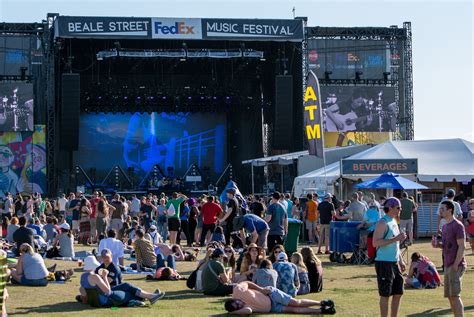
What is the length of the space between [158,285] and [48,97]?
2430cm

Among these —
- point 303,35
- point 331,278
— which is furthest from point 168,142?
point 331,278

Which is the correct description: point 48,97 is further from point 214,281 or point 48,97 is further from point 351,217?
point 214,281

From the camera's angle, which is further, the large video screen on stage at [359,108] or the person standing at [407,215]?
the large video screen on stage at [359,108]

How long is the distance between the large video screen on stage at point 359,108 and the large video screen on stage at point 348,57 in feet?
2.44

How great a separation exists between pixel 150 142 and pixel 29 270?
28.5 m

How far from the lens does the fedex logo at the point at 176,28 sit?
3525 centimetres

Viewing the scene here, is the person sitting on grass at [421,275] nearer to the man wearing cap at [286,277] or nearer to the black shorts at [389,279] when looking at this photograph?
the man wearing cap at [286,277]

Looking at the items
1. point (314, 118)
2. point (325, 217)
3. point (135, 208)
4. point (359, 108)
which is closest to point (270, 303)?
point (325, 217)

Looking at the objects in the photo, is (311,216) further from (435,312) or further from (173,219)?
(435,312)

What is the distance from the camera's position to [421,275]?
12.9 m

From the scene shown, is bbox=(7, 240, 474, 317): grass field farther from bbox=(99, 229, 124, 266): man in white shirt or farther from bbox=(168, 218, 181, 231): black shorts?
bbox=(168, 218, 181, 231): black shorts

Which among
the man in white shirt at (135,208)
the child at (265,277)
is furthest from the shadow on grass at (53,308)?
the man in white shirt at (135,208)

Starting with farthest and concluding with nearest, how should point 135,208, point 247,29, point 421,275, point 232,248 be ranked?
point 247,29
point 135,208
point 232,248
point 421,275

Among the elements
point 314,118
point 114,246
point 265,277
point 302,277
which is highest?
point 314,118
